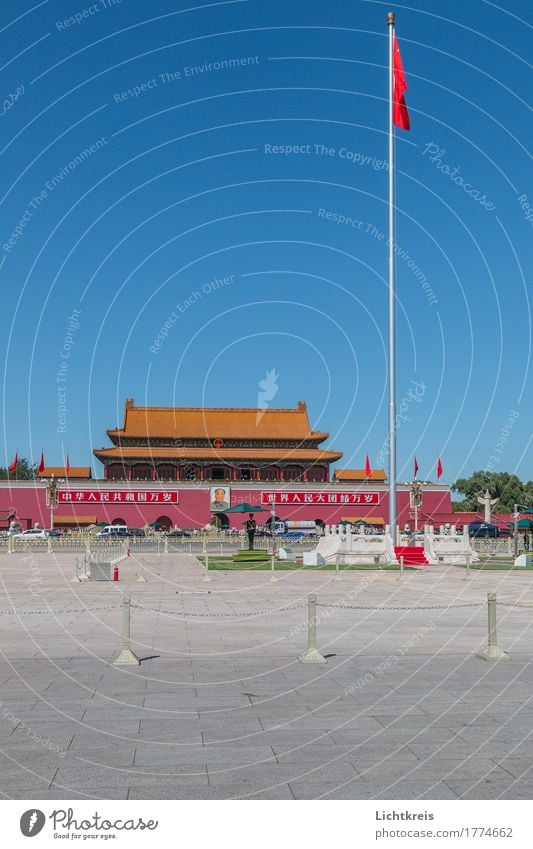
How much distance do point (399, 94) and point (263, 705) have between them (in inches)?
1096

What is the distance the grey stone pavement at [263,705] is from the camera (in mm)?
6309

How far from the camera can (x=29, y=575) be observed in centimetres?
2783

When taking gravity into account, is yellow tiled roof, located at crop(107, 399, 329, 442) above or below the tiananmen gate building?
above

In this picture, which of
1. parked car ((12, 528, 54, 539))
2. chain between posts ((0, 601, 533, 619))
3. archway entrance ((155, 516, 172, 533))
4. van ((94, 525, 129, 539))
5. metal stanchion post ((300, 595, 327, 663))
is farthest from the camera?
archway entrance ((155, 516, 172, 533))

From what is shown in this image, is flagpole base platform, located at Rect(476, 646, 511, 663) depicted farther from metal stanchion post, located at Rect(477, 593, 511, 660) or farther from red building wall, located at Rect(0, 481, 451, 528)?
red building wall, located at Rect(0, 481, 451, 528)

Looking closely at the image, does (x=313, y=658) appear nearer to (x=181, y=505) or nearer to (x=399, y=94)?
(x=399, y=94)

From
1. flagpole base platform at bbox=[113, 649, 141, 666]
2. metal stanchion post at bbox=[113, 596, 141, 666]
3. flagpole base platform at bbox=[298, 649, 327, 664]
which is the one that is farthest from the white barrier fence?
flagpole base platform at bbox=[298, 649, 327, 664]

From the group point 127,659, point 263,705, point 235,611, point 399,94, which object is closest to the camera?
point 263,705

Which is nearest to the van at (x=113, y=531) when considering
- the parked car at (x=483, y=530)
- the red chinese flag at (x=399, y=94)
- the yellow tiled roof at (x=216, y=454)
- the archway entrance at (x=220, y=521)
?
the archway entrance at (x=220, y=521)

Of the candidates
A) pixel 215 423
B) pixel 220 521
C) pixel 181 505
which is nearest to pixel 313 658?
pixel 181 505

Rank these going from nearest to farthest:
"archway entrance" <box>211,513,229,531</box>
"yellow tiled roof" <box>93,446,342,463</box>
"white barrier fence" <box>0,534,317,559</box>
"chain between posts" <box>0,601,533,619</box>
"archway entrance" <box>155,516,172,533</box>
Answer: "chain between posts" <box>0,601,533,619</box> < "white barrier fence" <box>0,534,317,559</box> < "archway entrance" <box>155,516,172,533</box> < "archway entrance" <box>211,513,229,531</box> < "yellow tiled roof" <box>93,446,342,463</box>

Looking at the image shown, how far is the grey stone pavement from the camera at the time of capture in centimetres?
631

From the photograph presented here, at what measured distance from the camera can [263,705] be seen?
29.4ft

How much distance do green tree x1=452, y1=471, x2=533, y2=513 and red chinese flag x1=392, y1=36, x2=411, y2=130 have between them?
6264 centimetres
